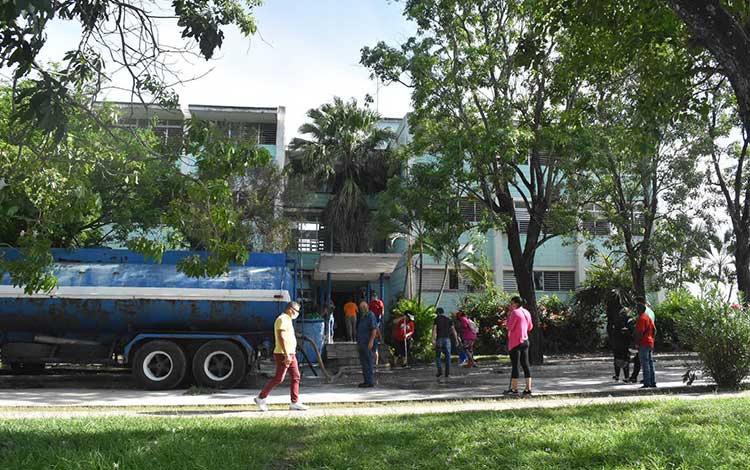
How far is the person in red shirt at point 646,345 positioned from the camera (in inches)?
488

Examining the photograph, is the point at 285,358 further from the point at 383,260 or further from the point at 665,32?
the point at 383,260

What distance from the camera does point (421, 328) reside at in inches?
863

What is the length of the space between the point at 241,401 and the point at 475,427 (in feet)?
18.2

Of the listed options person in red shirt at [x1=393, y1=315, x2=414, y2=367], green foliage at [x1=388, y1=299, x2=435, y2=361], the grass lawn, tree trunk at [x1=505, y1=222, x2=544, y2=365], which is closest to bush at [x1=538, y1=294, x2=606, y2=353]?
green foliage at [x1=388, y1=299, x2=435, y2=361]

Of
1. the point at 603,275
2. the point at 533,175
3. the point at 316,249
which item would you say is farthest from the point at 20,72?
the point at 603,275

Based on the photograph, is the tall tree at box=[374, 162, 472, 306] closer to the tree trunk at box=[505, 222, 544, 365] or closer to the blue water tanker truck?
the tree trunk at box=[505, 222, 544, 365]

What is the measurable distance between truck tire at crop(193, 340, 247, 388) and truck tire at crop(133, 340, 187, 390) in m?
0.34

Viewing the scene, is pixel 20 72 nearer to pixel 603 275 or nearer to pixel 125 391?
pixel 125 391

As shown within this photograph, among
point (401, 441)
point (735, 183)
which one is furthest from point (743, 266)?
point (401, 441)

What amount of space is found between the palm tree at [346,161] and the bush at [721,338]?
15.9 m

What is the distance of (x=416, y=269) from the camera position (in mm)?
29094

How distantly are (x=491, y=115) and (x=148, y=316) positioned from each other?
10.4 m

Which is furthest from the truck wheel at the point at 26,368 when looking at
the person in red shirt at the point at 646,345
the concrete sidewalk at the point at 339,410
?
the person in red shirt at the point at 646,345

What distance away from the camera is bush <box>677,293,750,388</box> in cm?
1170
